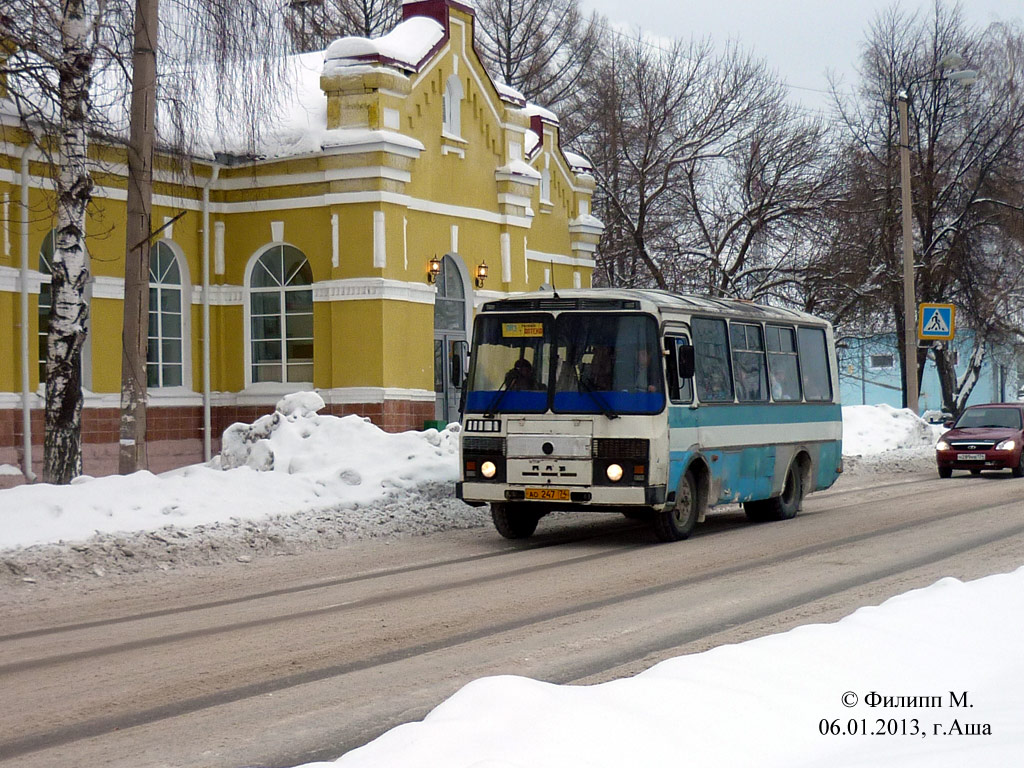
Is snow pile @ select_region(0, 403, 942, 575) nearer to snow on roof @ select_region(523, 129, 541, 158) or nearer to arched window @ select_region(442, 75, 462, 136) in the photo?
arched window @ select_region(442, 75, 462, 136)

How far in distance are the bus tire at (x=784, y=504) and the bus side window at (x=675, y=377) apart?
344 centimetres

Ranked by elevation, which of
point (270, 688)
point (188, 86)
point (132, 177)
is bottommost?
point (270, 688)

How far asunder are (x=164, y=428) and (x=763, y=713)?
21.3m

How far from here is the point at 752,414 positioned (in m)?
17.9

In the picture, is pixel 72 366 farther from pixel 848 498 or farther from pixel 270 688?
pixel 848 498

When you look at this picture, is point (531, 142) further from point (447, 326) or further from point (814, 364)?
point (814, 364)

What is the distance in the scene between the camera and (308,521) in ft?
55.5

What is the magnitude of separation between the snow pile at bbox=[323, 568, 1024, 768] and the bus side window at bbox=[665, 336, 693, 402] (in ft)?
24.8

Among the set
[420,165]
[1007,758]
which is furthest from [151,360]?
[1007,758]

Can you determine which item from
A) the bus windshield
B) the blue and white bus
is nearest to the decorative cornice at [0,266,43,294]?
the blue and white bus

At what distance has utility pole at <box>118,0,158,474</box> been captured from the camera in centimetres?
1752

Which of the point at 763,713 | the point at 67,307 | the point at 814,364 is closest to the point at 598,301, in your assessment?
the point at 814,364

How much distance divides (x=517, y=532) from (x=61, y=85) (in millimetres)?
7600

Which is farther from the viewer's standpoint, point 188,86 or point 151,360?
point 151,360
